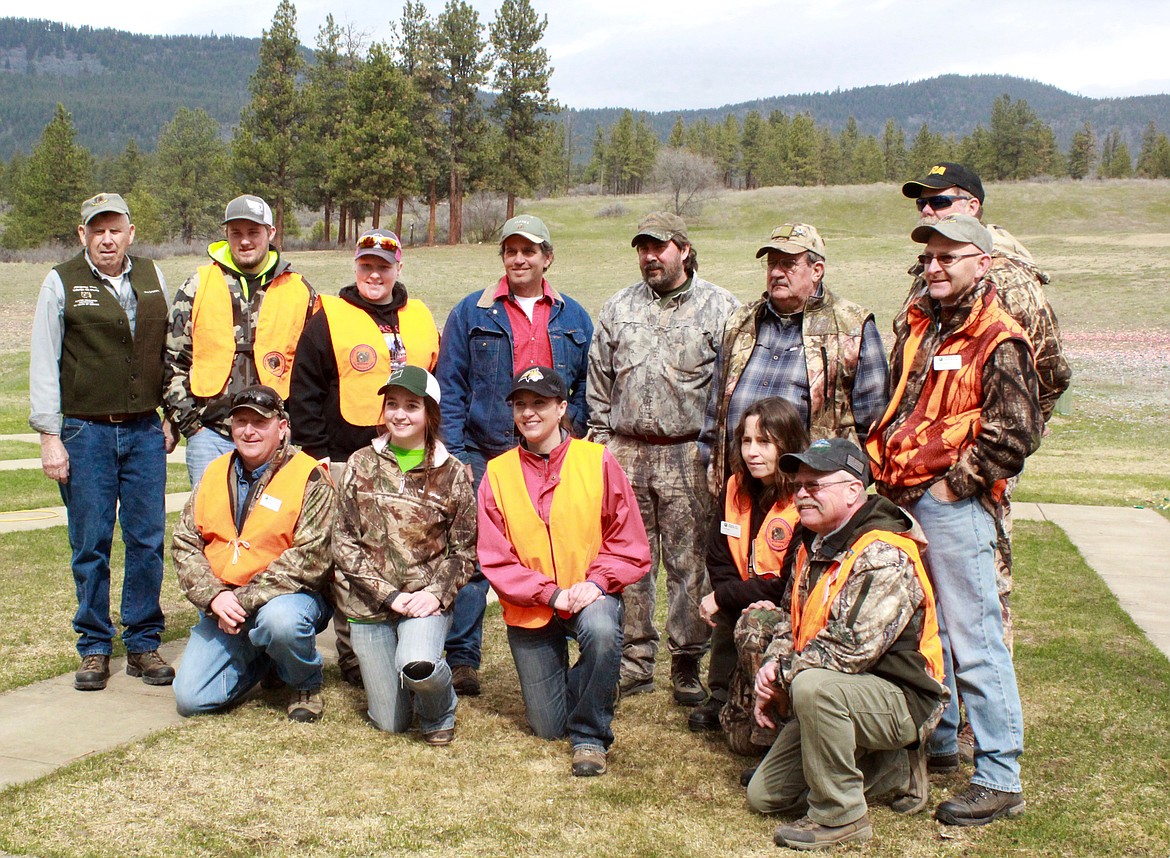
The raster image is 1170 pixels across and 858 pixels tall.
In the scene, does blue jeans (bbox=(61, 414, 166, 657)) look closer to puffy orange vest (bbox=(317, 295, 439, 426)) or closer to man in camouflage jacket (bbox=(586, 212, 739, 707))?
puffy orange vest (bbox=(317, 295, 439, 426))

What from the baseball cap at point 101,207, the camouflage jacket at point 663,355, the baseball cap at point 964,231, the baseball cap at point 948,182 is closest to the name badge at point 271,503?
the baseball cap at point 101,207

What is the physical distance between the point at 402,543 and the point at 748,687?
154 cm

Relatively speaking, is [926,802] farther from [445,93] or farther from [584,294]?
[445,93]

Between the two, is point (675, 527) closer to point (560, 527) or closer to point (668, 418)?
point (668, 418)

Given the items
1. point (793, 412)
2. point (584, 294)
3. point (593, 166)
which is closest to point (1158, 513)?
point (793, 412)

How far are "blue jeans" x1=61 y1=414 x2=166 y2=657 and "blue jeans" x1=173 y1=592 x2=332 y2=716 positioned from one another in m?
0.50

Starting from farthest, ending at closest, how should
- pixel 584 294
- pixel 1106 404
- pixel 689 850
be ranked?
pixel 584 294 < pixel 1106 404 < pixel 689 850

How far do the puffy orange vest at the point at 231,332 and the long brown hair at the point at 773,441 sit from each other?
2179 mm

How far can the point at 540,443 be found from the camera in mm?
4570

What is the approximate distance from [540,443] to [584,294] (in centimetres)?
2881

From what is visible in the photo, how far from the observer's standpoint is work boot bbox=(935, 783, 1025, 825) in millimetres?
3676

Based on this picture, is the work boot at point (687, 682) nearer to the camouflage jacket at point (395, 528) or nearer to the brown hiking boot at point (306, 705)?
the camouflage jacket at point (395, 528)

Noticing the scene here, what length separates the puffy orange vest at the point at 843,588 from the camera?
3.66 m

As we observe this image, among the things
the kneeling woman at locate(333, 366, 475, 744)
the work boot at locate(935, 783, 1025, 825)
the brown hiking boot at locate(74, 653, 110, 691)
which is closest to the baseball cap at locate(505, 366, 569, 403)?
the kneeling woman at locate(333, 366, 475, 744)
